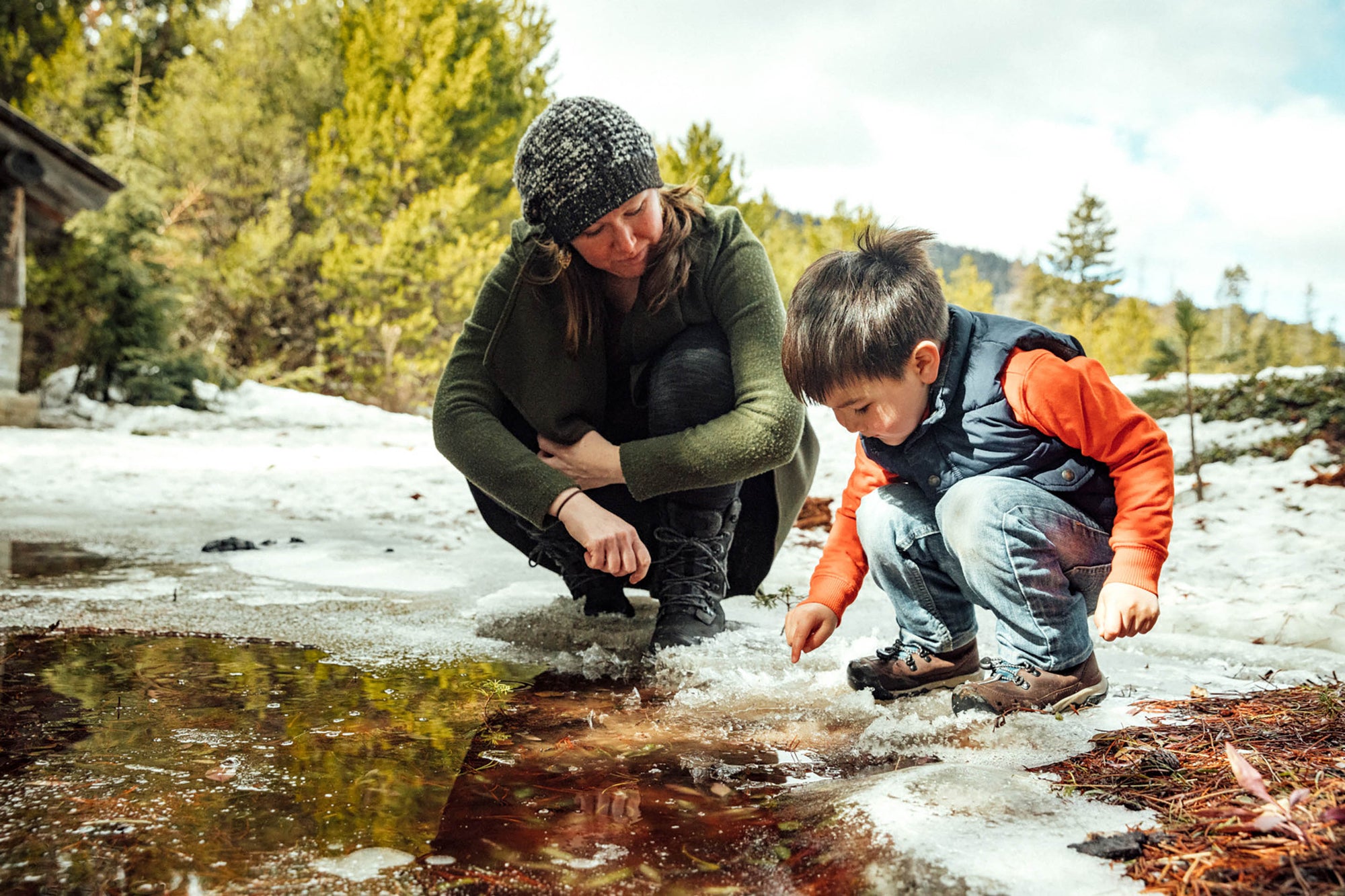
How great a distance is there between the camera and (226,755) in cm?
138

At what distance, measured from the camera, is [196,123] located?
16.4m

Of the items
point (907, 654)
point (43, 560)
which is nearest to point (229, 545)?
point (43, 560)

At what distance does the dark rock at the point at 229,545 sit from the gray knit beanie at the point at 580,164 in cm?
204

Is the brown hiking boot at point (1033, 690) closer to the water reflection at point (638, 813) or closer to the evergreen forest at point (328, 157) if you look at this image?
the water reflection at point (638, 813)

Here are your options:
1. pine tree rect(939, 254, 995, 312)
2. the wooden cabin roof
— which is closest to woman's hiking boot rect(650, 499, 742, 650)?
the wooden cabin roof

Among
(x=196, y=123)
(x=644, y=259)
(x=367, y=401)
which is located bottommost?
(x=367, y=401)

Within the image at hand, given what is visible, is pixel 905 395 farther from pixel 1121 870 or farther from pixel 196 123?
pixel 196 123

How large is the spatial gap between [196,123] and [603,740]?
18.2m

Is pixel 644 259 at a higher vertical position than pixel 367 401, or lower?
higher

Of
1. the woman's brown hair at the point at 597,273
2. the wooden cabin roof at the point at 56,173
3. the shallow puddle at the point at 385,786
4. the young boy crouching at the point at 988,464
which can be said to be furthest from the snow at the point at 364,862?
the wooden cabin roof at the point at 56,173

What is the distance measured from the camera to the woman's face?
6.54 feet

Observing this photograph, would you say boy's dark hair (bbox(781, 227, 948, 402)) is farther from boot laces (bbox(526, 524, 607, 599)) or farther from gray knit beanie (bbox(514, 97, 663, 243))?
boot laces (bbox(526, 524, 607, 599))

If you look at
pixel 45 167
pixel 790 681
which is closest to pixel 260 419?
pixel 45 167

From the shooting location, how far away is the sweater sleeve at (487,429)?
6.82 ft
